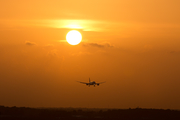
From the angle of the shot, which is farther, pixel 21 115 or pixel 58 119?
pixel 21 115

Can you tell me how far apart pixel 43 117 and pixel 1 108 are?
101 ft

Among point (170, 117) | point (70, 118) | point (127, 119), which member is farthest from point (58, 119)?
point (170, 117)

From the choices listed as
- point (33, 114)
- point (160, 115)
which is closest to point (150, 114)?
point (160, 115)

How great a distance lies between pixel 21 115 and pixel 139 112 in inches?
2219

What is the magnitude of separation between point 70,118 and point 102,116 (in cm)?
1796

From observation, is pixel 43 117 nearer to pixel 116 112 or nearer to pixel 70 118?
Result: pixel 70 118

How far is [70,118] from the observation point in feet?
456

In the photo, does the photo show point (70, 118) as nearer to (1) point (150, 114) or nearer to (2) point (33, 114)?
(2) point (33, 114)

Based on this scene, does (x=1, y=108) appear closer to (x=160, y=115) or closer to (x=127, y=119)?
(x=127, y=119)

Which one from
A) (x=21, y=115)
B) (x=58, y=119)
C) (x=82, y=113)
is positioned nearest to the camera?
(x=58, y=119)

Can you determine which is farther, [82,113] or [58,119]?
[82,113]

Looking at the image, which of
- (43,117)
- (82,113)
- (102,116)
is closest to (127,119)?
(102,116)

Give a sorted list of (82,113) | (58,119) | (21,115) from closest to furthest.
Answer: (58,119) → (21,115) → (82,113)

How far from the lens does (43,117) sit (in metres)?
140
